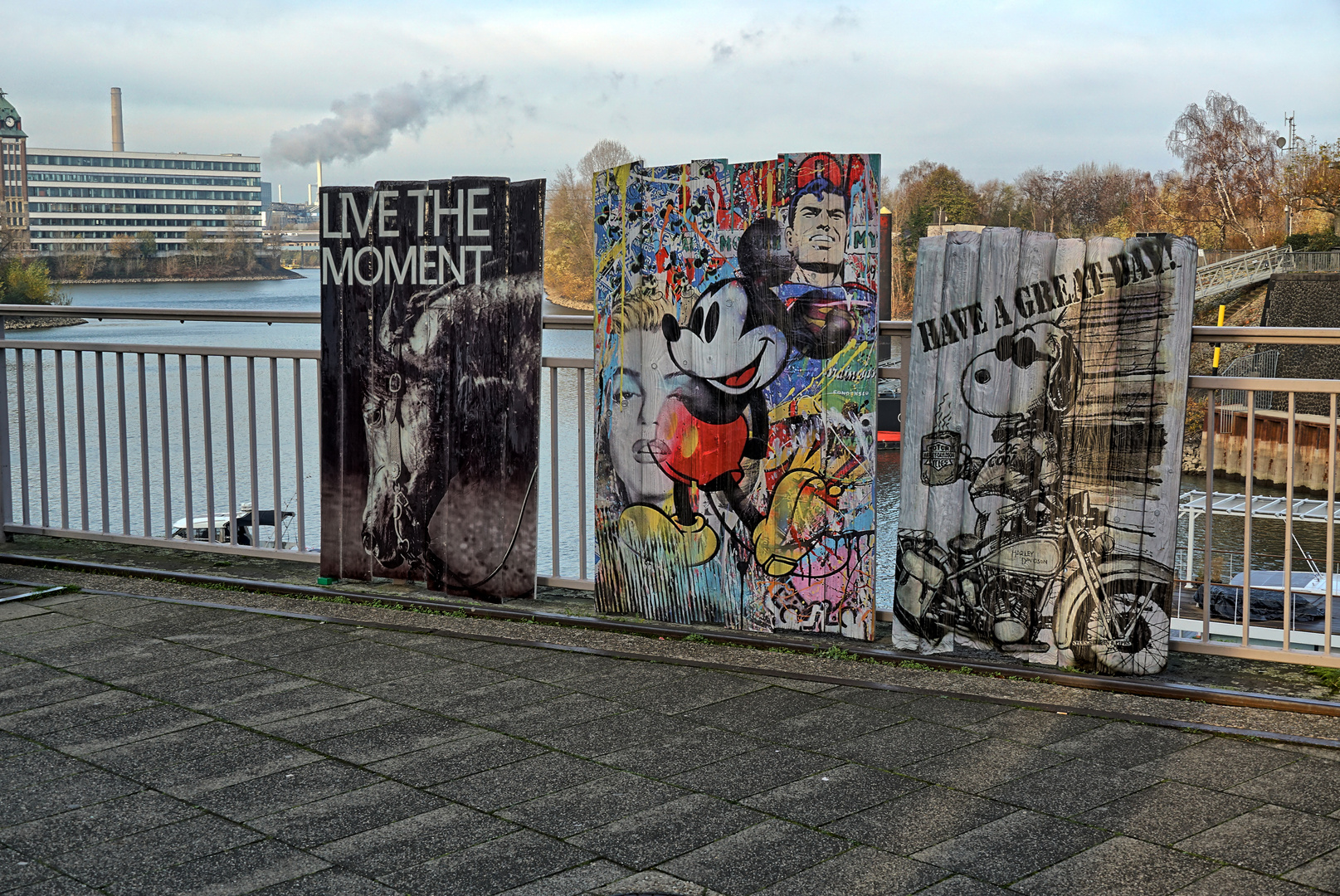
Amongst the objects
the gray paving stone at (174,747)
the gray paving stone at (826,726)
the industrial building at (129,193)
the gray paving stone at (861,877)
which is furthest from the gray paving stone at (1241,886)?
the industrial building at (129,193)

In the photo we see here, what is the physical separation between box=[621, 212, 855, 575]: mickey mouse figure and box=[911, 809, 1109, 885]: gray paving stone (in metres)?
1.54

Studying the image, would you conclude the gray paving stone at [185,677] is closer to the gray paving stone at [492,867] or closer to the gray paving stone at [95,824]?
the gray paving stone at [95,824]

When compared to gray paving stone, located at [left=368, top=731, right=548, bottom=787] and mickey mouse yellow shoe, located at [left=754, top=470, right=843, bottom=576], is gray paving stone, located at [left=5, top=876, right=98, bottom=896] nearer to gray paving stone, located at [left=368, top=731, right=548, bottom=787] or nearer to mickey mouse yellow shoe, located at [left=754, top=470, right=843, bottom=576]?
gray paving stone, located at [left=368, top=731, right=548, bottom=787]

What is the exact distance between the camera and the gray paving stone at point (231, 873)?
2109mm

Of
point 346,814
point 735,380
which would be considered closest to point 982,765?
point 346,814

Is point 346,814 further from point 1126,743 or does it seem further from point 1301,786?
point 1301,786

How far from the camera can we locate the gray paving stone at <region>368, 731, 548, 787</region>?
269cm

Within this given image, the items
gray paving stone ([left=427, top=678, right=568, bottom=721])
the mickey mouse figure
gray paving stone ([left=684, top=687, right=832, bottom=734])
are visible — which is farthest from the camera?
the mickey mouse figure

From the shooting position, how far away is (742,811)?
96.8 inches

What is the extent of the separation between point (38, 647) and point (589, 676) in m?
1.88

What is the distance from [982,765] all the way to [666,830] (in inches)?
33.6

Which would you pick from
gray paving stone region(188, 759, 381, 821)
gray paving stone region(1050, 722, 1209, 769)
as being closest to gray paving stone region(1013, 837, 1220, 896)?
gray paving stone region(1050, 722, 1209, 769)

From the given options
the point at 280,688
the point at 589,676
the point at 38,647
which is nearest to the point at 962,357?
the point at 589,676

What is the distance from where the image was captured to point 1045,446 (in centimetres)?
347
